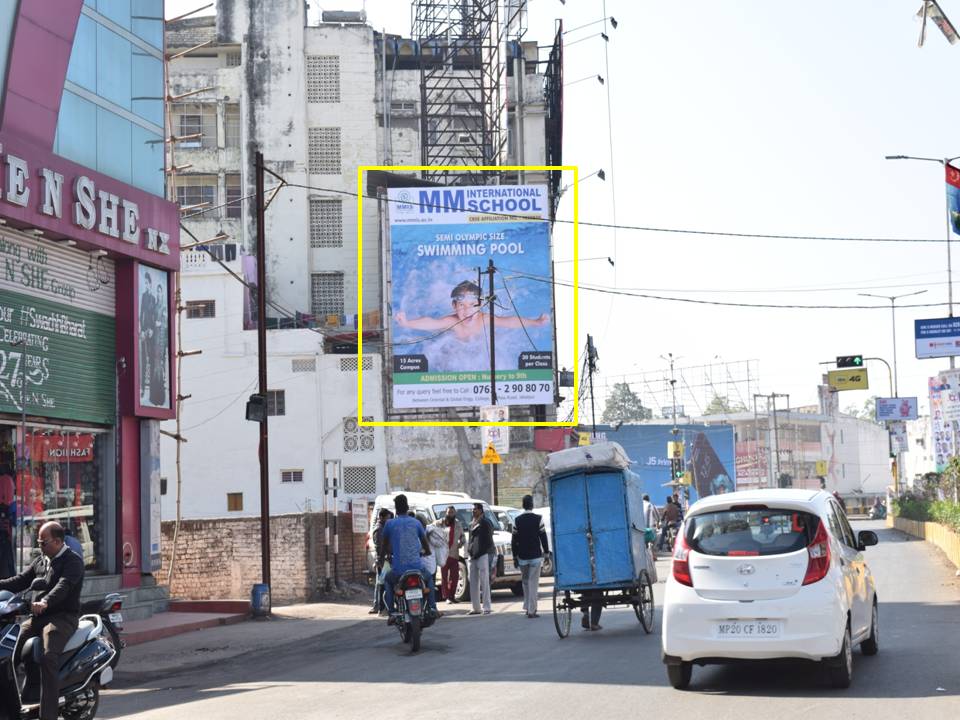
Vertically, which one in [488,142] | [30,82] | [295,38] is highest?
[295,38]

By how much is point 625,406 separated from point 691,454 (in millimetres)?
49037

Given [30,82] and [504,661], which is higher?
[30,82]

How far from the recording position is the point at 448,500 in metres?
30.0

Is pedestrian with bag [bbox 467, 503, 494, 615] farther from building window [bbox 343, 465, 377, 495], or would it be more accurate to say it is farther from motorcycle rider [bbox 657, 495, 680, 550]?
building window [bbox 343, 465, 377, 495]

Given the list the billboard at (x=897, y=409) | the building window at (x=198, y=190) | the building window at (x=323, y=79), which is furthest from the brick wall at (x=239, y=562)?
the billboard at (x=897, y=409)

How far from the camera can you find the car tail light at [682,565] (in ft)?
38.8

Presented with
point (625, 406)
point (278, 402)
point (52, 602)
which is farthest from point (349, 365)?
point (625, 406)

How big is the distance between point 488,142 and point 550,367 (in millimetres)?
15188

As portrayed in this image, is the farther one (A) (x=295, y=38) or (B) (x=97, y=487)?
(A) (x=295, y=38)

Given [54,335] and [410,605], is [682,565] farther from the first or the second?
[54,335]

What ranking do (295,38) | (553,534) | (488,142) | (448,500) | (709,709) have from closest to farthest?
(709,709) < (553,534) < (448,500) < (488,142) < (295,38)

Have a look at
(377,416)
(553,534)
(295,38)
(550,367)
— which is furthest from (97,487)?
(295,38)

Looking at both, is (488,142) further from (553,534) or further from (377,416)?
(553,534)

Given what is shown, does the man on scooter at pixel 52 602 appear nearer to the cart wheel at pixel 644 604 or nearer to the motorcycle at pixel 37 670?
the motorcycle at pixel 37 670
